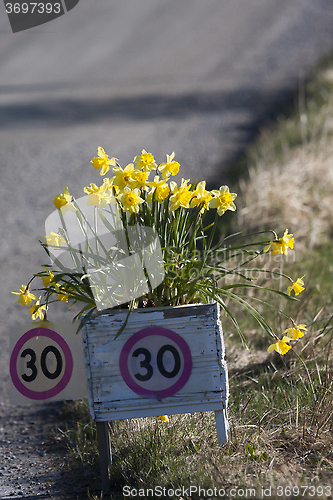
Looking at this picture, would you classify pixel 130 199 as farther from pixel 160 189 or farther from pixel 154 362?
pixel 154 362

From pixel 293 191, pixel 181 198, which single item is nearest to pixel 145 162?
pixel 181 198

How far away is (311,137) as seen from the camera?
5746 mm

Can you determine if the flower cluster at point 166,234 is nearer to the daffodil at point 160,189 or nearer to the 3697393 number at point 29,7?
the daffodil at point 160,189

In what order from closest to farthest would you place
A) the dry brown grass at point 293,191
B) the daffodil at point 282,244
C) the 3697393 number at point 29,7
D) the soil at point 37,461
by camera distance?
1. the daffodil at point 282,244
2. the soil at point 37,461
3. the dry brown grass at point 293,191
4. the 3697393 number at point 29,7

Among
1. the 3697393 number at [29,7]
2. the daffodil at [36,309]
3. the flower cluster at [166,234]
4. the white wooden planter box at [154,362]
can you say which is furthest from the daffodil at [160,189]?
the 3697393 number at [29,7]

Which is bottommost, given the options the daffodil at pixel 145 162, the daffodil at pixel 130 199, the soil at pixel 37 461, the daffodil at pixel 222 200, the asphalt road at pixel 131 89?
the soil at pixel 37 461

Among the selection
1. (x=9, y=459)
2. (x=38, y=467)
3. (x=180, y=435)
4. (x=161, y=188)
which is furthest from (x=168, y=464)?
(x=161, y=188)

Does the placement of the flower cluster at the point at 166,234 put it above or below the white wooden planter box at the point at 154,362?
above

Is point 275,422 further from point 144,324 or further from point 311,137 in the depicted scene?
point 311,137

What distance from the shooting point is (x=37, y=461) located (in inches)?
94.4

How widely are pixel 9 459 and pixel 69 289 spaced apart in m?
0.96

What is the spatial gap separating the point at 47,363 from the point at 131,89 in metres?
6.99

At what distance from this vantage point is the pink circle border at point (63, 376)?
81.2 inches

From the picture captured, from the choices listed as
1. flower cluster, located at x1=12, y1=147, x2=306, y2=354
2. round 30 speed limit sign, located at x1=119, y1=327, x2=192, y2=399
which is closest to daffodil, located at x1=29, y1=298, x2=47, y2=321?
flower cluster, located at x1=12, y1=147, x2=306, y2=354
